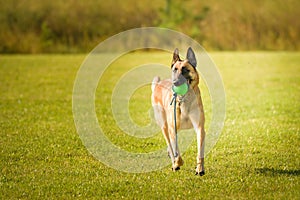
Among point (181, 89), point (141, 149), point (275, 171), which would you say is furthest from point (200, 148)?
point (141, 149)

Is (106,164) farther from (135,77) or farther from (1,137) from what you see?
(135,77)

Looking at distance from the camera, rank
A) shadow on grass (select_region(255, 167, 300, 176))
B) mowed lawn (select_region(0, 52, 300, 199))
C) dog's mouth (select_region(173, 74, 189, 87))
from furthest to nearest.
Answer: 1. shadow on grass (select_region(255, 167, 300, 176))
2. dog's mouth (select_region(173, 74, 189, 87))
3. mowed lawn (select_region(0, 52, 300, 199))

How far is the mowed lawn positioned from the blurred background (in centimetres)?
1058

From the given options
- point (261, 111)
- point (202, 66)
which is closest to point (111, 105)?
point (261, 111)

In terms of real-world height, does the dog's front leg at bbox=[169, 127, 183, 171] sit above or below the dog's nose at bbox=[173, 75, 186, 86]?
below

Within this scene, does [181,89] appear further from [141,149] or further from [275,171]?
[141,149]

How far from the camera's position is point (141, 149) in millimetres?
7867

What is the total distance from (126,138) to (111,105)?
3356 mm

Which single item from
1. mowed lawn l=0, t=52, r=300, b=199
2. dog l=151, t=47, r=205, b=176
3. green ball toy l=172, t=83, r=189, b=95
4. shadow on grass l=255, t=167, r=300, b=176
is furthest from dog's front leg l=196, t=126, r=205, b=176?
shadow on grass l=255, t=167, r=300, b=176

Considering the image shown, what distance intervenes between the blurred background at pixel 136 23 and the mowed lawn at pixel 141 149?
34.7ft

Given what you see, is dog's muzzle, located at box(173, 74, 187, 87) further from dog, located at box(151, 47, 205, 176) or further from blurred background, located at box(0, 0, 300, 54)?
blurred background, located at box(0, 0, 300, 54)

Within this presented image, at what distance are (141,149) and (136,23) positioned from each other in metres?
19.4

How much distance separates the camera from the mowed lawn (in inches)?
232

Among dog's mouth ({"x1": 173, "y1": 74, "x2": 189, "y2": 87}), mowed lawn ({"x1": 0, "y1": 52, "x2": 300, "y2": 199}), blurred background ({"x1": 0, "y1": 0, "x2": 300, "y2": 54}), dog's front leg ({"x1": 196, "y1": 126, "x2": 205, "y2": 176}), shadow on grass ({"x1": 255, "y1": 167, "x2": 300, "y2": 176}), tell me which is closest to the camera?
mowed lawn ({"x1": 0, "y1": 52, "x2": 300, "y2": 199})
